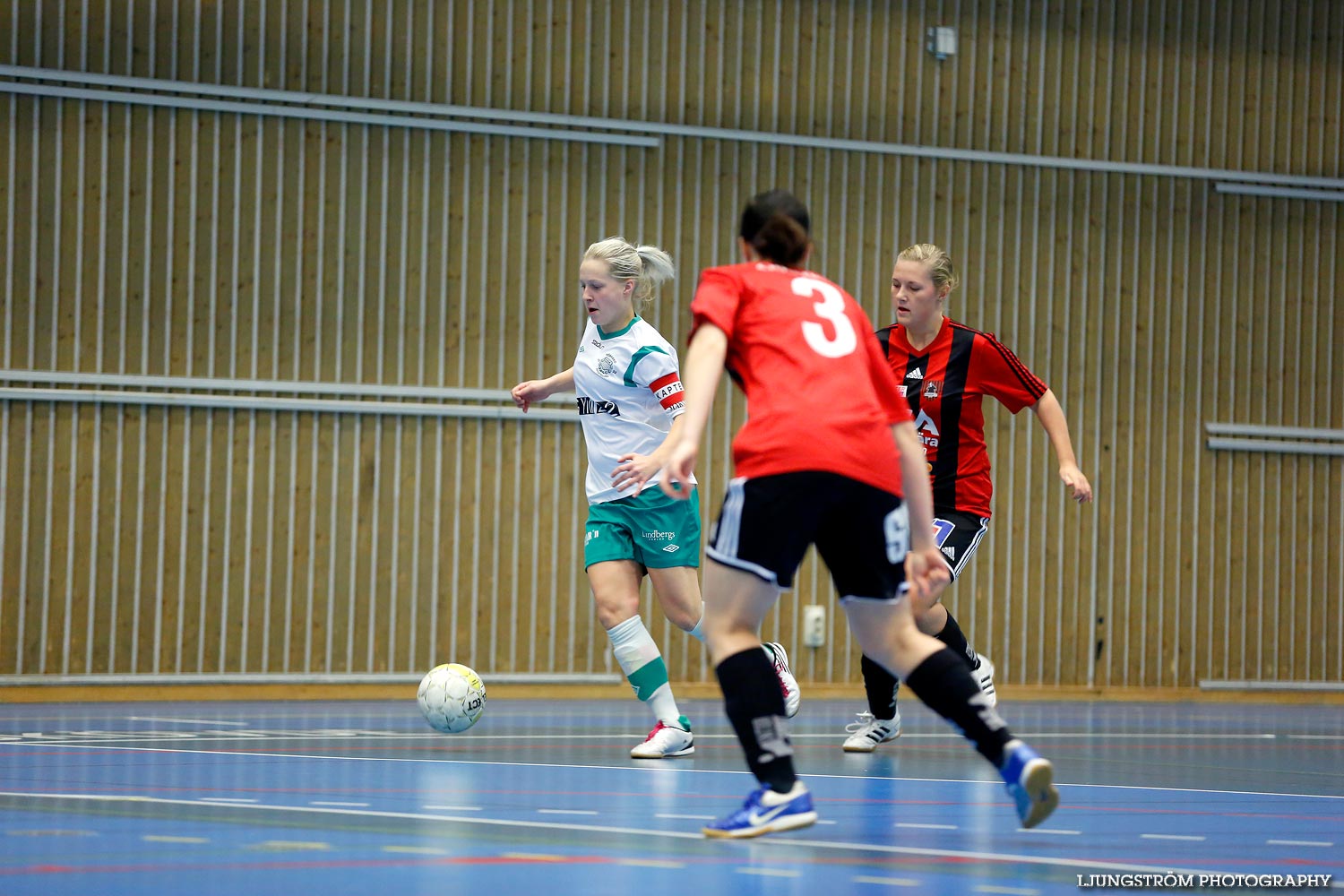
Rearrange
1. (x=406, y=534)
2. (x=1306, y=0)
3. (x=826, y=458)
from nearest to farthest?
(x=826, y=458) < (x=406, y=534) < (x=1306, y=0)

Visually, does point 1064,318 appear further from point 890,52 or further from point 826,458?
point 826,458

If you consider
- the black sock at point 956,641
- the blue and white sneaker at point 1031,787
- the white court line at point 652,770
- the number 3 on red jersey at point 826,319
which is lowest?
the white court line at point 652,770

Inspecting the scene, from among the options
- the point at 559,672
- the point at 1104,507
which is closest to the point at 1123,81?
the point at 1104,507

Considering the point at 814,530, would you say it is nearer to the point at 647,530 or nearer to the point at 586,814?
the point at 586,814

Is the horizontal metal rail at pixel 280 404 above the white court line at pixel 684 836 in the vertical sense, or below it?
above

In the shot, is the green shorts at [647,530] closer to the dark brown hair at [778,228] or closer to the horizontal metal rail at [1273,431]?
the dark brown hair at [778,228]

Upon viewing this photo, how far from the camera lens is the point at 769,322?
12.1ft

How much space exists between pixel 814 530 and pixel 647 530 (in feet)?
8.24

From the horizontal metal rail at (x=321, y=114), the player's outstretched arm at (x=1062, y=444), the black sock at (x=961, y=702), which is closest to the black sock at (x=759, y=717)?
the black sock at (x=961, y=702)

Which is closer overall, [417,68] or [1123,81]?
[417,68]

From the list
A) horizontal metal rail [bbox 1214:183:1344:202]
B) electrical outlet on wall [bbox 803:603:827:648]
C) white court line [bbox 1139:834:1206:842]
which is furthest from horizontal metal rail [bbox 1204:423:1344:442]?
white court line [bbox 1139:834:1206:842]

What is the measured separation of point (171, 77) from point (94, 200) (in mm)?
938

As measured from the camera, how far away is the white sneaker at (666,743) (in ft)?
19.5

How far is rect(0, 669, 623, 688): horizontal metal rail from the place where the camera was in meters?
10.3
